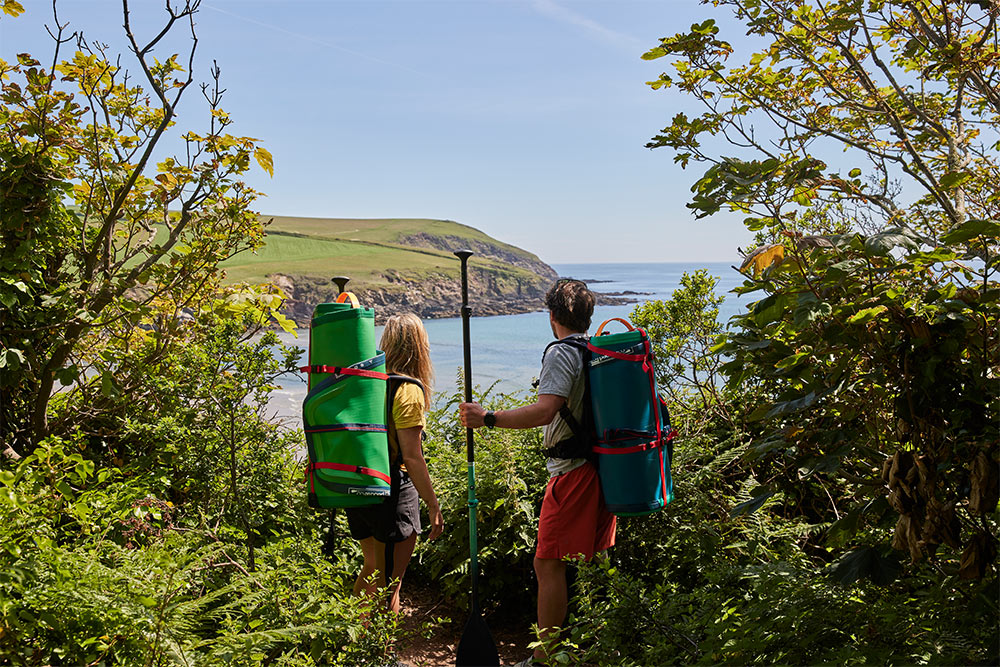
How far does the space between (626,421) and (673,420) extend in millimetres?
1985

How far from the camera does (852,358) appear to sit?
8.70 ft

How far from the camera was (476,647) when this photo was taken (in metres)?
4.02

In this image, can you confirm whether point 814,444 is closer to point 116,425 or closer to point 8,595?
point 8,595

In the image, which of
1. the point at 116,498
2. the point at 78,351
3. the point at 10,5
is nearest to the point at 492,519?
the point at 116,498

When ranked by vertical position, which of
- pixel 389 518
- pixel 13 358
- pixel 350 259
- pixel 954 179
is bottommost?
pixel 389 518

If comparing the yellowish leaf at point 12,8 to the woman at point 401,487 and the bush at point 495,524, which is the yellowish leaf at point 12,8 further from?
the bush at point 495,524

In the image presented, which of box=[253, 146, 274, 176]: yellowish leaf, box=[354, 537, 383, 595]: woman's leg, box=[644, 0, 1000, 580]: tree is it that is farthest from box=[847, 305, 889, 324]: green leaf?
box=[253, 146, 274, 176]: yellowish leaf

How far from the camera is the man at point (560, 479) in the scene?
12.5 feet

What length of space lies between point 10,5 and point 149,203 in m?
1.45

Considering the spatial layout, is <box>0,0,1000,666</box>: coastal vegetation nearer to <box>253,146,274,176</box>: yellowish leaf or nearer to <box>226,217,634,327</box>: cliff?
<box>253,146,274,176</box>: yellowish leaf

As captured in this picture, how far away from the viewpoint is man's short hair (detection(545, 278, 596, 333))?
13.2ft

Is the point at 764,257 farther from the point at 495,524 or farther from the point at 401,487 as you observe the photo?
the point at 495,524

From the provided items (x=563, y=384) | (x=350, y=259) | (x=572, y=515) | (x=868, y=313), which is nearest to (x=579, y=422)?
(x=563, y=384)

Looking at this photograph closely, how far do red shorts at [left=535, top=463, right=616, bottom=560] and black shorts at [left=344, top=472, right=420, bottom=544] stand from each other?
2.64 ft
